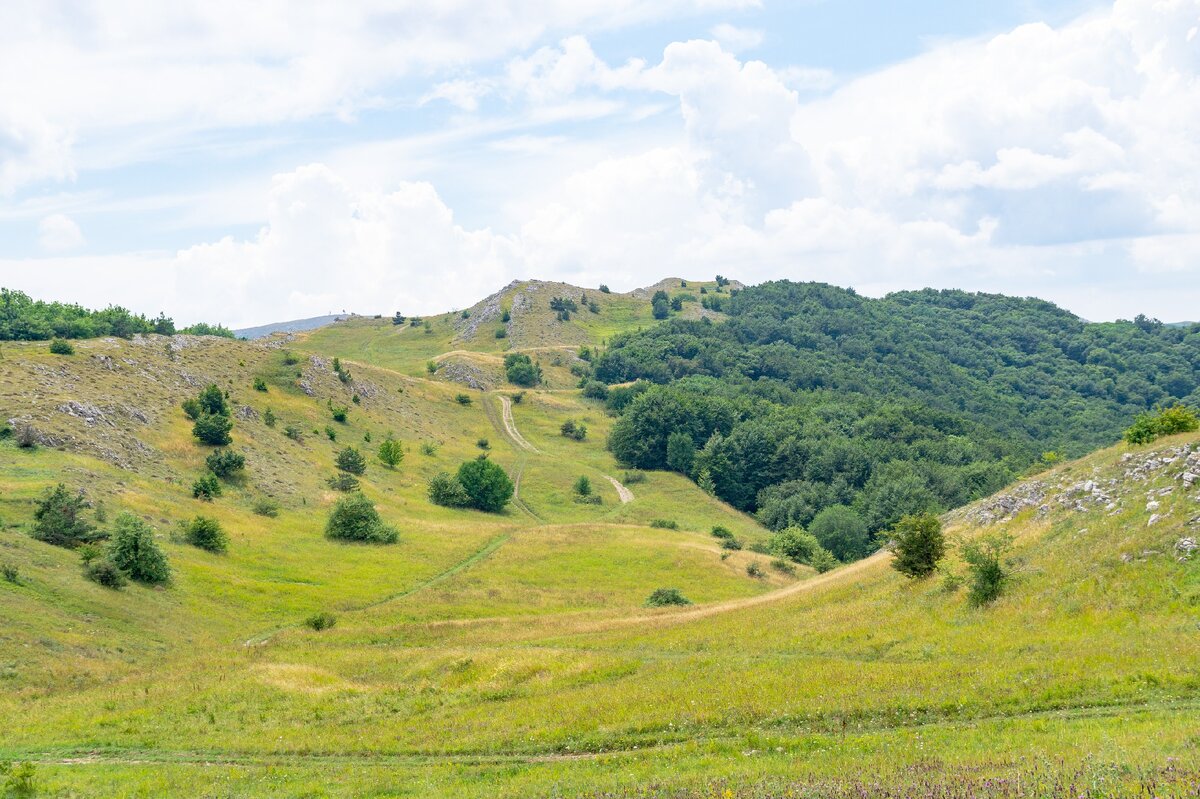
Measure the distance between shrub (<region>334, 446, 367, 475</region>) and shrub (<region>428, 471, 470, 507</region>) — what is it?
9.30 m

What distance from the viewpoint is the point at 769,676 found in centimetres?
2639

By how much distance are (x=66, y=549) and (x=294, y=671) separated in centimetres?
2492

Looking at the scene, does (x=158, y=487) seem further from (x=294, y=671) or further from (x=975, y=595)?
(x=975, y=595)

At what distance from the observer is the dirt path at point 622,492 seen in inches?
4916

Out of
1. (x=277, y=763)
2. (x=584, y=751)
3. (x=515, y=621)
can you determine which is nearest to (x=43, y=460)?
(x=515, y=621)

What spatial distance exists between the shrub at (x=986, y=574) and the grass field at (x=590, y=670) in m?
0.56

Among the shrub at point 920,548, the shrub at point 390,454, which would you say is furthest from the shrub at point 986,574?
the shrub at point 390,454

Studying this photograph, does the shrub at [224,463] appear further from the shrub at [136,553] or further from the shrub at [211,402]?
the shrub at [136,553]

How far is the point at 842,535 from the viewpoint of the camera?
354ft

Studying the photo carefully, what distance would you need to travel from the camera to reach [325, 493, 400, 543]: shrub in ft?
250

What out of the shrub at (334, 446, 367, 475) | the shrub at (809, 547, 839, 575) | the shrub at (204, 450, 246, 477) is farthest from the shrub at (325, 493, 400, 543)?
the shrub at (809, 547, 839, 575)

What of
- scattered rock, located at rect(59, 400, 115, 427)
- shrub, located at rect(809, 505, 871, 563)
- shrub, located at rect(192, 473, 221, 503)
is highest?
scattered rock, located at rect(59, 400, 115, 427)

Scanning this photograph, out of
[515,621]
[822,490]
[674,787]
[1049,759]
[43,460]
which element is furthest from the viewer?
[822,490]

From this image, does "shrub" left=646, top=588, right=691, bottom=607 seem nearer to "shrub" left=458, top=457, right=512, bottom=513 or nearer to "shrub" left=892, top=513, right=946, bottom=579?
"shrub" left=892, top=513, right=946, bottom=579
